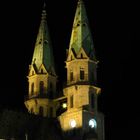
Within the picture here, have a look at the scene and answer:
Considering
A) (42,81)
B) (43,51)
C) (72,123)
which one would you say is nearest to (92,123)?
(72,123)

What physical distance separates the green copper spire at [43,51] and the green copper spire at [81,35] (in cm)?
658

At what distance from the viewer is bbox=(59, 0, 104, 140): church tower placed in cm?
10756

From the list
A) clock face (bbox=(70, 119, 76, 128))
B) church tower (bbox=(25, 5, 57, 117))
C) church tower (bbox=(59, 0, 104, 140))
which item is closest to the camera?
church tower (bbox=(59, 0, 104, 140))

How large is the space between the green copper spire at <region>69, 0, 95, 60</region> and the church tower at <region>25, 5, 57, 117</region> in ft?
22.2

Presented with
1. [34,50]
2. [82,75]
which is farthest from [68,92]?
[34,50]

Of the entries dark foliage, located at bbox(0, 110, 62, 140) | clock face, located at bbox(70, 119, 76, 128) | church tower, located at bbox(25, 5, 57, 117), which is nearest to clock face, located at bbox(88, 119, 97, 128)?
clock face, located at bbox(70, 119, 76, 128)

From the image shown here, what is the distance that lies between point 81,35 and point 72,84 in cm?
823

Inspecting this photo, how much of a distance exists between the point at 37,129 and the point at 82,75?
35.5 feet

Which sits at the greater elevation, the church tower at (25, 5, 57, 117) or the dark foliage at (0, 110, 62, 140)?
the church tower at (25, 5, 57, 117)

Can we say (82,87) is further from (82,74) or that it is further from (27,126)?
(27,126)

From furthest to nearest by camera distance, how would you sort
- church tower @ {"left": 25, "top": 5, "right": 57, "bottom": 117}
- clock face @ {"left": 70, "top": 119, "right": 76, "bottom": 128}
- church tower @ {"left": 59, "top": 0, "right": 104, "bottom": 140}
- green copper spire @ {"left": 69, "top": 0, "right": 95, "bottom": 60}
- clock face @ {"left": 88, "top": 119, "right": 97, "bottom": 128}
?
church tower @ {"left": 25, "top": 5, "right": 57, "bottom": 117}
green copper spire @ {"left": 69, "top": 0, "right": 95, "bottom": 60}
clock face @ {"left": 88, "top": 119, "right": 97, "bottom": 128}
clock face @ {"left": 70, "top": 119, "right": 76, "bottom": 128}
church tower @ {"left": 59, "top": 0, "right": 104, "bottom": 140}

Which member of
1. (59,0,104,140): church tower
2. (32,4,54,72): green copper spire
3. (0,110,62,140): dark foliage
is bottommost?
(0,110,62,140): dark foliage

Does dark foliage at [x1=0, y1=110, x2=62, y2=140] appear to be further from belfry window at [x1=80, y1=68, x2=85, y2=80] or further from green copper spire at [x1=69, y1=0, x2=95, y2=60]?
green copper spire at [x1=69, y1=0, x2=95, y2=60]

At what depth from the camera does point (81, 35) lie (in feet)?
366
